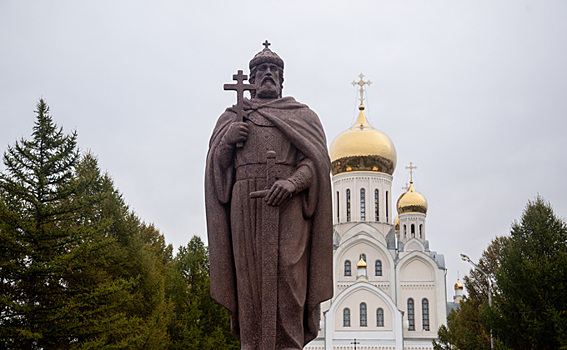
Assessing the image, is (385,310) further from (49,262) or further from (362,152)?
(49,262)

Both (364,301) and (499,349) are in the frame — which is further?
(364,301)

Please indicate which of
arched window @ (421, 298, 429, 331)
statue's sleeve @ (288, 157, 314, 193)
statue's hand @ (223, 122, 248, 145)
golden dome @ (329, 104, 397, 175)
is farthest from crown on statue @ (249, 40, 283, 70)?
golden dome @ (329, 104, 397, 175)

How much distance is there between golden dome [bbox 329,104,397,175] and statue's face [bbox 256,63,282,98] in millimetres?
53155

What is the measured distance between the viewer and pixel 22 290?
19016 mm

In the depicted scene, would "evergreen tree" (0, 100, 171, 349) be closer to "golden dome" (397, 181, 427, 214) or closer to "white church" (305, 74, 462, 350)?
"white church" (305, 74, 462, 350)

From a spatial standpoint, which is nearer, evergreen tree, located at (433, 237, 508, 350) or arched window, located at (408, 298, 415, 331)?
evergreen tree, located at (433, 237, 508, 350)

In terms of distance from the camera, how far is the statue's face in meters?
7.23

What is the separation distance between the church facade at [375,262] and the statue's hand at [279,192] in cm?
4758

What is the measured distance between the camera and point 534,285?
22203 millimetres

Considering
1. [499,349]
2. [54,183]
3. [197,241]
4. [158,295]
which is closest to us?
[54,183]

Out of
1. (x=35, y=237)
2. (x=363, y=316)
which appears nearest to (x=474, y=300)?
(x=363, y=316)

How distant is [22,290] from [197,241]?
14330 millimetres

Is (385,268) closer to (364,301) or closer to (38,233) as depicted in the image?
(364,301)

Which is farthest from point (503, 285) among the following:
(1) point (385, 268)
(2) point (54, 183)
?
(1) point (385, 268)
